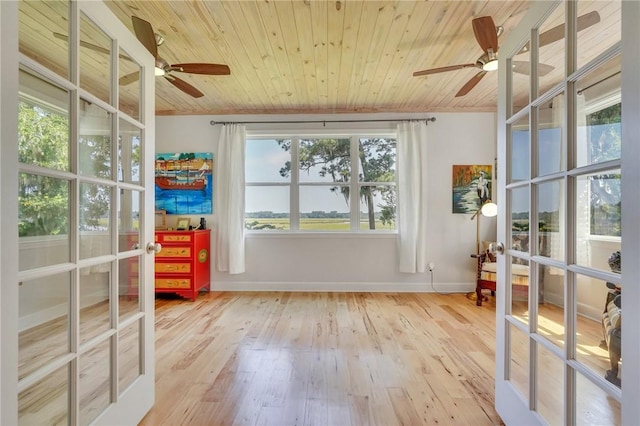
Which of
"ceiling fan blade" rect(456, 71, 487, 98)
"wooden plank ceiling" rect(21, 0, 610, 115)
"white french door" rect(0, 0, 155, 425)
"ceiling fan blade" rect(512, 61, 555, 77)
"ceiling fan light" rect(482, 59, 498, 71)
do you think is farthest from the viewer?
"ceiling fan blade" rect(456, 71, 487, 98)

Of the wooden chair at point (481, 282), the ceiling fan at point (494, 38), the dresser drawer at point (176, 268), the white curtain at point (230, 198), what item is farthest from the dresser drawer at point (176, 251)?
the wooden chair at point (481, 282)

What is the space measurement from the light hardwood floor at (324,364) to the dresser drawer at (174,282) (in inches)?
8.8

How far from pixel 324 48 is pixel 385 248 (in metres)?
2.53

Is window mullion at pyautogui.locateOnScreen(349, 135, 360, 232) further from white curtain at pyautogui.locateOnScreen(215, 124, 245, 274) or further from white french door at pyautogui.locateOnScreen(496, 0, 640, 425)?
white french door at pyautogui.locateOnScreen(496, 0, 640, 425)

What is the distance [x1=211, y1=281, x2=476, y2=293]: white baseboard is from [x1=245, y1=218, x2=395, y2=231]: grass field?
0.74 m

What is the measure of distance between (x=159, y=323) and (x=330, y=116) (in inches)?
124

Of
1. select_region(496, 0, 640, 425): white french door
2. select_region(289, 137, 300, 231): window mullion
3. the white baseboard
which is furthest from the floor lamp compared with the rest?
select_region(289, 137, 300, 231): window mullion

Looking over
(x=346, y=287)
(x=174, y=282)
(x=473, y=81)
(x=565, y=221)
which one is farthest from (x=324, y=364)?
(x=473, y=81)

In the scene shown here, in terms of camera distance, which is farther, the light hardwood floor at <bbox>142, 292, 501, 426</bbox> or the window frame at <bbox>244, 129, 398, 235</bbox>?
the window frame at <bbox>244, 129, 398, 235</bbox>

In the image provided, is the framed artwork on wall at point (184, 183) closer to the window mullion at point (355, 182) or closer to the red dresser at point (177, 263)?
the red dresser at point (177, 263)

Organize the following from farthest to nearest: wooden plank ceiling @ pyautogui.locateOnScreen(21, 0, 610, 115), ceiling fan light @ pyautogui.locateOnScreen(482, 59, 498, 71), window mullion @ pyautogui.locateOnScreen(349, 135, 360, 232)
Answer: window mullion @ pyautogui.locateOnScreen(349, 135, 360, 232)
ceiling fan light @ pyautogui.locateOnScreen(482, 59, 498, 71)
wooden plank ceiling @ pyautogui.locateOnScreen(21, 0, 610, 115)

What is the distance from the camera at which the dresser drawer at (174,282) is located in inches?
138

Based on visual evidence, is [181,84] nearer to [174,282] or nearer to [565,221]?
[174,282]

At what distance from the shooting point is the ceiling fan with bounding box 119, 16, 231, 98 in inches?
73.6
